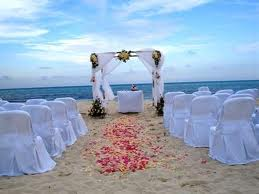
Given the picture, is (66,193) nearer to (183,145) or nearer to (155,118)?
(183,145)

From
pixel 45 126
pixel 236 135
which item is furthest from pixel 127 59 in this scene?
pixel 236 135

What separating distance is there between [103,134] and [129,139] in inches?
48.0

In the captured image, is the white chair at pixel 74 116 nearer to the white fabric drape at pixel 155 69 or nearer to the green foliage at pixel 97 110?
the green foliage at pixel 97 110

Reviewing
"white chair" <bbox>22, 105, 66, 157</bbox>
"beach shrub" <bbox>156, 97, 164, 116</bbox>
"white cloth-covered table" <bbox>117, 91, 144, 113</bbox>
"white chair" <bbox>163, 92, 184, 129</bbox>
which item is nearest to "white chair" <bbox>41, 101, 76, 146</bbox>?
"white chair" <bbox>22, 105, 66, 157</bbox>

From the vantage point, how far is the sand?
202 inches

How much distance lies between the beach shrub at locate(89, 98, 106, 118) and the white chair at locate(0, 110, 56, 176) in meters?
7.53

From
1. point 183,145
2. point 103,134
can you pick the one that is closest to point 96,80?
point 103,134

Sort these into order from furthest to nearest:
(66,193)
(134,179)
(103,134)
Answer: (103,134), (134,179), (66,193)

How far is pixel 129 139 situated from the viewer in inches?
361

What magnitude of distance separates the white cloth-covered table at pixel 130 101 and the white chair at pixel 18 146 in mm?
8529

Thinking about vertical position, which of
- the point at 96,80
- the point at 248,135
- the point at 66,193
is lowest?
the point at 66,193

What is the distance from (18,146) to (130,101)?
8.75 meters

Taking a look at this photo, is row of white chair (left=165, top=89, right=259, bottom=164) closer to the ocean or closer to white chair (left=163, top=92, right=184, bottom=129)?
white chair (left=163, top=92, right=184, bottom=129)

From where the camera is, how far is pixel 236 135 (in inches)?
257
